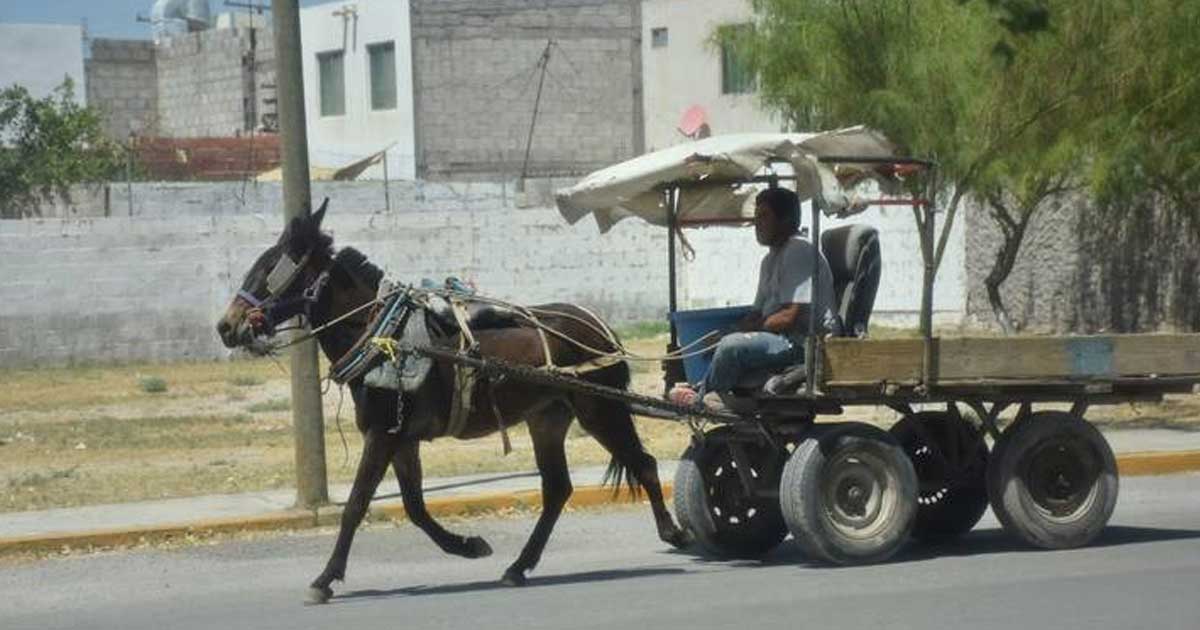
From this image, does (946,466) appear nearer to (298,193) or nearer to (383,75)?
(298,193)

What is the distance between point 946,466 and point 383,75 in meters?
36.4

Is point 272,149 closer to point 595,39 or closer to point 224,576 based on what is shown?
point 595,39

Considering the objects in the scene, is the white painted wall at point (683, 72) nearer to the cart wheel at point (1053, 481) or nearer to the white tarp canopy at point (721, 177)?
the white tarp canopy at point (721, 177)

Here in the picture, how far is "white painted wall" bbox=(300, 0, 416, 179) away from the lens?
46.3 m

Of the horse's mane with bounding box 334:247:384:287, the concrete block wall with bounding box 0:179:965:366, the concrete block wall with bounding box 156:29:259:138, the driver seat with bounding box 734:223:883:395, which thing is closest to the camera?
the horse's mane with bounding box 334:247:384:287

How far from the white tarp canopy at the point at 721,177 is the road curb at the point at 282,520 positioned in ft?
6.36

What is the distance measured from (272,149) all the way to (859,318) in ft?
120

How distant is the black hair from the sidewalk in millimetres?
4134

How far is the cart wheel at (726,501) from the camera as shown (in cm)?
1195

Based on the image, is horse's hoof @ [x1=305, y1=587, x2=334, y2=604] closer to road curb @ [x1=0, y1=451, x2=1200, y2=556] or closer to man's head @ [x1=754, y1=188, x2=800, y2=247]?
road curb @ [x1=0, y1=451, x2=1200, y2=556]

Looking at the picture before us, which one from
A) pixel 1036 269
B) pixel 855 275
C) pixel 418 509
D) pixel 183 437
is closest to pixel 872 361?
pixel 855 275

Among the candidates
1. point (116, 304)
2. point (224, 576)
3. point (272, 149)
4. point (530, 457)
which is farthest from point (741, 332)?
point (272, 149)

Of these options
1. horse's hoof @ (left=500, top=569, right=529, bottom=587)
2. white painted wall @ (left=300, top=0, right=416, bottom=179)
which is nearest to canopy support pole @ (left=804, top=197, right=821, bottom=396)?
horse's hoof @ (left=500, top=569, right=529, bottom=587)

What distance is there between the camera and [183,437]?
20.3 metres
